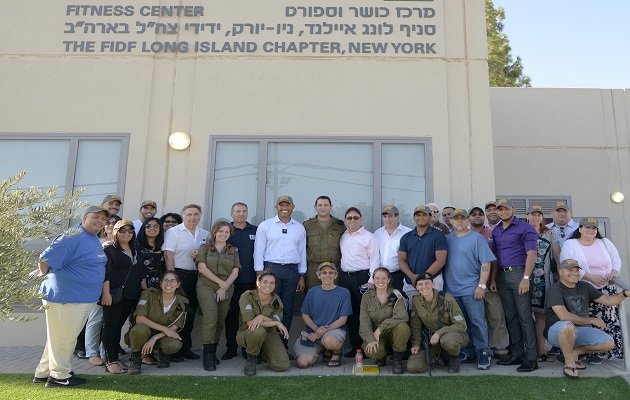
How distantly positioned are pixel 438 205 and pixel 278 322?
9.43ft

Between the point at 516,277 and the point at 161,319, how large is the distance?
4.05 meters

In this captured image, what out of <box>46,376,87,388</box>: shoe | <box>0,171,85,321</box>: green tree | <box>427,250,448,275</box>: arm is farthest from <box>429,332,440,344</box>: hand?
<box>0,171,85,321</box>: green tree

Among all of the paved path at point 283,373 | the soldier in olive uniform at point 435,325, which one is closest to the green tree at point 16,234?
the paved path at point 283,373

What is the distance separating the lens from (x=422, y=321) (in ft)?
17.5

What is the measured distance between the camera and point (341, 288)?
5.66m

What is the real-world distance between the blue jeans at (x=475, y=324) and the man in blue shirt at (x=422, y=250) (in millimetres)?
377

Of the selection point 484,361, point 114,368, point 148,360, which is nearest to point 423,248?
point 484,361

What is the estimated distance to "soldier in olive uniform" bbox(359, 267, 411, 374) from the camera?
522cm

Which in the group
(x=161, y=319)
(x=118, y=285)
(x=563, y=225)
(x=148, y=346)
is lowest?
(x=148, y=346)

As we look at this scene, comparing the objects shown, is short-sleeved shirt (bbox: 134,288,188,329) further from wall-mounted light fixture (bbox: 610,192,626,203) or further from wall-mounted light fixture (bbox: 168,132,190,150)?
wall-mounted light fixture (bbox: 610,192,626,203)

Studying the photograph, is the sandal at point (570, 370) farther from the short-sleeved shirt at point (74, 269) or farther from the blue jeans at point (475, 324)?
the short-sleeved shirt at point (74, 269)

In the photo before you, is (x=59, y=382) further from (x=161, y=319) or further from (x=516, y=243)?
(x=516, y=243)

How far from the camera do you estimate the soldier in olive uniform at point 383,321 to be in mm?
A: 5223

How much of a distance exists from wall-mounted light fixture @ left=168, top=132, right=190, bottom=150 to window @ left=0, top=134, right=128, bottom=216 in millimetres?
690
